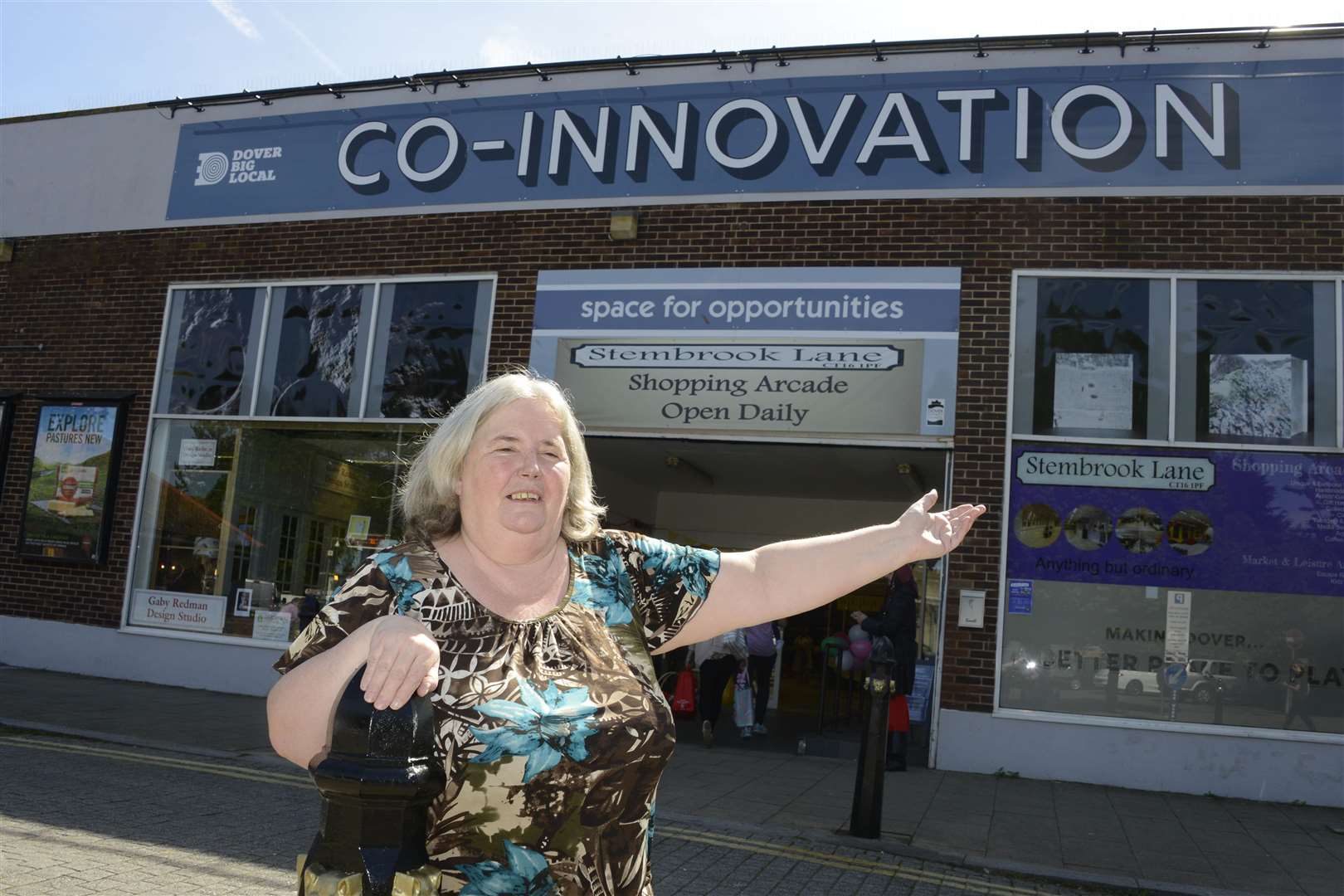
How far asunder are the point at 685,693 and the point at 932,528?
855 centimetres

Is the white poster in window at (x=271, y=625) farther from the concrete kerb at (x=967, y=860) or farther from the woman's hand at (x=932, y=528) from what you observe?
the woman's hand at (x=932, y=528)

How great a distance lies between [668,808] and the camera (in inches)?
277

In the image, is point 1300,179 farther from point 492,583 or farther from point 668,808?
point 492,583

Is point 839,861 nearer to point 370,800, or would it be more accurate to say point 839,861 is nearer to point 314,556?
point 370,800

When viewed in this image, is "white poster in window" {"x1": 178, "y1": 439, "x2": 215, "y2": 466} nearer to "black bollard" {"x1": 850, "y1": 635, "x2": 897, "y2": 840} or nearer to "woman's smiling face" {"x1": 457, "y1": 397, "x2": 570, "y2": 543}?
"black bollard" {"x1": 850, "y1": 635, "x2": 897, "y2": 840}

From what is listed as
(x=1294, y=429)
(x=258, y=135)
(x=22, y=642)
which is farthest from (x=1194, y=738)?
(x=22, y=642)

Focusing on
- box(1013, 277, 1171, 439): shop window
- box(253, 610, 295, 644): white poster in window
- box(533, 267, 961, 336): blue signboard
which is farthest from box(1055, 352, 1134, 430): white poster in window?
box(253, 610, 295, 644): white poster in window

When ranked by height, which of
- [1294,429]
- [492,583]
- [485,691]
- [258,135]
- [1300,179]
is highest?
[258,135]

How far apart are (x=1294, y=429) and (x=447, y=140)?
337 inches

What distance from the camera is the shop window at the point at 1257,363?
905 cm

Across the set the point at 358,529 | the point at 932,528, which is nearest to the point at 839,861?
the point at 932,528

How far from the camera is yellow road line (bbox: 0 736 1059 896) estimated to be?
5.73 m

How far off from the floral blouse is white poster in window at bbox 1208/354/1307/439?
332 inches

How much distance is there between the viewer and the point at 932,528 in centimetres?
272
